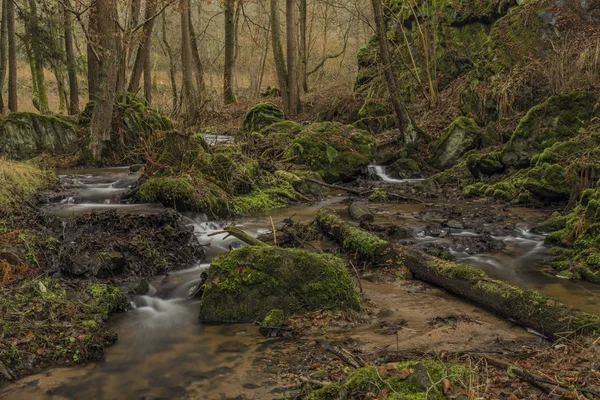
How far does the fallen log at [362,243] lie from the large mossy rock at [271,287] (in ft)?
4.73

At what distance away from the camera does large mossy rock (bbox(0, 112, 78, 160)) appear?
598 inches

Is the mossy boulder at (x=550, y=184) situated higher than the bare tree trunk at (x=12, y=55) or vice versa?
the bare tree trunk at (x=12, y=55)

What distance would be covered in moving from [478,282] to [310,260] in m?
2.01

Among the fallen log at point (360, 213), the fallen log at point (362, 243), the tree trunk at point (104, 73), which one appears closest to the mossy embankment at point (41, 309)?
the fallen log at point (362, 243)

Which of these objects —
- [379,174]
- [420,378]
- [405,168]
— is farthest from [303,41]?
[420,378]

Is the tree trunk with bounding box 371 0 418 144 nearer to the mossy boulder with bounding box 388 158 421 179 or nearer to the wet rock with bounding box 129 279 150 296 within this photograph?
the mossy boulder with bounding box 388 158 421 179

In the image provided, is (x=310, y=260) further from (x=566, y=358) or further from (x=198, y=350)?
(x=566, y=358)

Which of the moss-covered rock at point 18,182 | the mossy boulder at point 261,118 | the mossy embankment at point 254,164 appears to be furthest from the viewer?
the mossy boulder at point 261,118

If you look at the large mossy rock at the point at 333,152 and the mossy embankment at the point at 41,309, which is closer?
the mossy embankment at the point at 41,309

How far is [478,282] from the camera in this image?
234 inches

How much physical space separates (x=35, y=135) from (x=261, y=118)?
742 cm

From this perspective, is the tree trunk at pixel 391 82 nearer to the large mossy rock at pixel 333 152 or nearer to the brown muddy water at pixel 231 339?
the large mossy rock at pixel 333 152

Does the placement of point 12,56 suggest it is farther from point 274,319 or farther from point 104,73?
point 274,319

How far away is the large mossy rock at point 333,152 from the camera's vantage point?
49.2 ft
